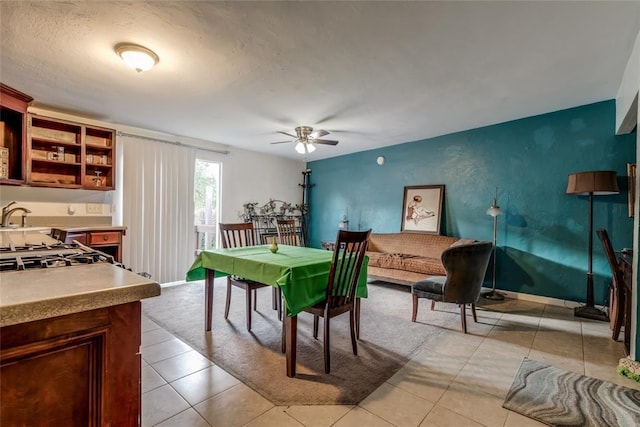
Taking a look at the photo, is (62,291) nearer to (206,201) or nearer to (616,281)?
(616,281)

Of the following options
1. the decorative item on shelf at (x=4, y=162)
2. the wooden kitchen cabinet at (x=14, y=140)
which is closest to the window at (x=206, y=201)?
the wooden kitchen cabinet at (x=14, y=140)

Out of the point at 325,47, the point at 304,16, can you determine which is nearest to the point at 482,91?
the point at 325,47

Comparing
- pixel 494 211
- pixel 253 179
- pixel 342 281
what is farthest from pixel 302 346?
pixel 253 179

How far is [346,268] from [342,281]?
0.11 meters

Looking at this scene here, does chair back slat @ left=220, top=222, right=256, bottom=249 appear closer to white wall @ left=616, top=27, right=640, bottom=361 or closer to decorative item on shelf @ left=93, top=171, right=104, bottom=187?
decorative item on shelf @ left=93, top=171, right=104, bottom=187

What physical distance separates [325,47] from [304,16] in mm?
372

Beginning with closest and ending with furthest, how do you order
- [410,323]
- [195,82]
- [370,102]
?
[195,82] → [410,323] → [370,102]

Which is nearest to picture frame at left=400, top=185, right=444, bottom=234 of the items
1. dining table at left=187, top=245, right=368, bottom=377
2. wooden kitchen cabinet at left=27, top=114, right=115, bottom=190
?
dining table at left=187, top=245, right=368, bottom=377

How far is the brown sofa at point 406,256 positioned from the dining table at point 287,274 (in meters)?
1.68

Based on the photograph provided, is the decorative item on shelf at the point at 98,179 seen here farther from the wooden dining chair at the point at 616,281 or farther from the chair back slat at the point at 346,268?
the wooden dining chair at the point at 616,281

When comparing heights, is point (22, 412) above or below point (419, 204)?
below

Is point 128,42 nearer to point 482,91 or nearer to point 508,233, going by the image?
point 482,91

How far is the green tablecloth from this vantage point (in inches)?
80.0

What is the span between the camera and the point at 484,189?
432 centimetres
